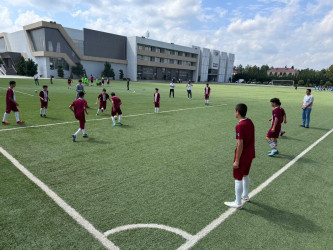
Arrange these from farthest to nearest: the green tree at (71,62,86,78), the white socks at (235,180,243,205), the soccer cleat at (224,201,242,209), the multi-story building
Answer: the green tree at (71,62,86,78)
the multi-story building
the soccer cleat at (224,201,242,209)
the white socks at (235,180,243,205)

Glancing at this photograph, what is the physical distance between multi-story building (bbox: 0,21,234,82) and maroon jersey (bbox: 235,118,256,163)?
71.4m

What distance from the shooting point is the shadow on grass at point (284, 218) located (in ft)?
13.2

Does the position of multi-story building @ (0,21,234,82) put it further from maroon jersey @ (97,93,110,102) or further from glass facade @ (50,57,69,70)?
maroon jersey @ (97,93,110,102)

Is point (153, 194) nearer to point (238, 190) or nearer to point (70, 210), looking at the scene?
point (70, 210)

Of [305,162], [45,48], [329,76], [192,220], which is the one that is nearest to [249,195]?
[192,220]

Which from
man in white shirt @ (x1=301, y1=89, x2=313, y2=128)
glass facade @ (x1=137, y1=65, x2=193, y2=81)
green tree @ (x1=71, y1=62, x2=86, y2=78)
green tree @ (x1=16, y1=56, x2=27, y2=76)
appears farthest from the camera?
glass facade @ (x1=137, y1=65, x2=193, y2=81)

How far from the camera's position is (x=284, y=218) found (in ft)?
14.1

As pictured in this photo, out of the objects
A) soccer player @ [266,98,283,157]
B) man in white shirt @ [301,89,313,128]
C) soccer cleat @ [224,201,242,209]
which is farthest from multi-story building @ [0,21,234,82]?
soccer cleat @ [224,201,242,209]

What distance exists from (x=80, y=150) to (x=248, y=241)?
592 cm

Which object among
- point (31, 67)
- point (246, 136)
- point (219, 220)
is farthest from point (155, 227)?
point (31, 67)

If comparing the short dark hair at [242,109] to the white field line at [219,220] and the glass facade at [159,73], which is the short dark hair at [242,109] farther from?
the glass facade at [159,73]

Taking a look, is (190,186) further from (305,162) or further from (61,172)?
(305,162)

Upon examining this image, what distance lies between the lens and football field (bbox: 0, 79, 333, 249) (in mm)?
3662

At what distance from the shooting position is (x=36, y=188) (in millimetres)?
5039
